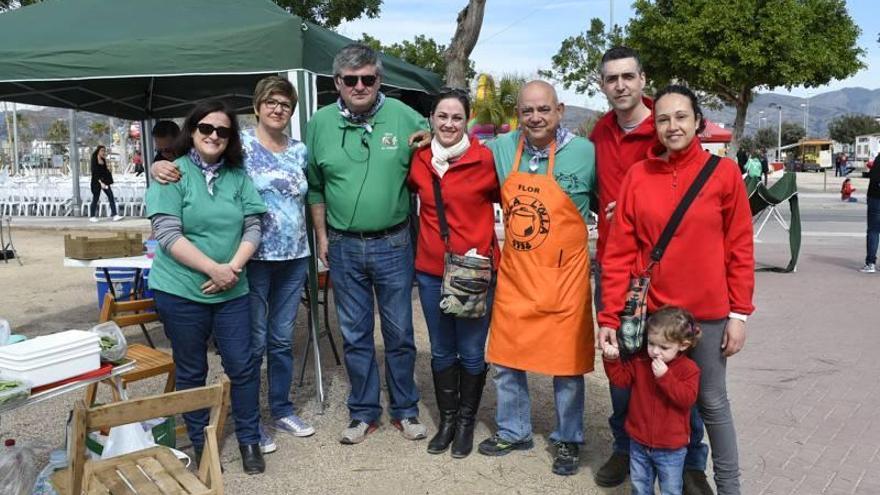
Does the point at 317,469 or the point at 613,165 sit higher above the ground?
the point at 613,165

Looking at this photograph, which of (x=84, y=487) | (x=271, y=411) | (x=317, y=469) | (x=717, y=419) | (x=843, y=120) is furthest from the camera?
(x=843, y=120)

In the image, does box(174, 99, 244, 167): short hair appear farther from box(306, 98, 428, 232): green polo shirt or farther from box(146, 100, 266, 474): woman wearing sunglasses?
box(306, 98, 428, 232): green polo shirt

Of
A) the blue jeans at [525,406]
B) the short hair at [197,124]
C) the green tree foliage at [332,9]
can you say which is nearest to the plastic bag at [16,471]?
the short hair at [197,124]

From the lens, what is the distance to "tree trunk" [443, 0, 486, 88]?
9336mm

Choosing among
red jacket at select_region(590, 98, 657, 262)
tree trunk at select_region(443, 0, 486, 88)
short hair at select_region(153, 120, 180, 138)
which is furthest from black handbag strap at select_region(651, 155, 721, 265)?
tree trunk at select_region(443, 0, 486, 88)

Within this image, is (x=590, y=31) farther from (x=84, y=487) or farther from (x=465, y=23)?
(x=84, y=487)

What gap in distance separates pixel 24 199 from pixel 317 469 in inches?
707

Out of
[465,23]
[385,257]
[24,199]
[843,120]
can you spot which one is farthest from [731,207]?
[843,120]

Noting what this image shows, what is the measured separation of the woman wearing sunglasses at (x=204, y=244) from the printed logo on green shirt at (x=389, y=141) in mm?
701

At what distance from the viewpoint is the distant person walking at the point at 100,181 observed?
16.1 m

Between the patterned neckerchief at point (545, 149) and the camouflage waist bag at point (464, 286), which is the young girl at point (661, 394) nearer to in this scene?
the camouflage waist bag at point (464, 286)

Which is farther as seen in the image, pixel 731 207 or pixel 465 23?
pixel 465 23

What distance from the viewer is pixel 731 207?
113 inches

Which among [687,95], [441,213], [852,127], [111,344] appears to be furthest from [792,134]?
[111,344]
